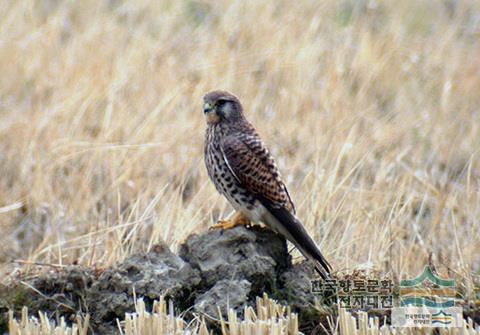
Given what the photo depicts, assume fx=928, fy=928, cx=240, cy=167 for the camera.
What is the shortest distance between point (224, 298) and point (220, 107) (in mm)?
1299

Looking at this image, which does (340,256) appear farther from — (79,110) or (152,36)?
(152,36)

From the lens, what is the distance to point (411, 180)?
6.59 metres

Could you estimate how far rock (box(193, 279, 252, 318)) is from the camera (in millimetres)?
4160

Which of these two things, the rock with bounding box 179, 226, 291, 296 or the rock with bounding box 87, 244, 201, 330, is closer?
the rock with bounding box 87, 244, 201, 330

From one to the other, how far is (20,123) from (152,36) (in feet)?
7.65

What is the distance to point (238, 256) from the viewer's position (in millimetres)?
4523

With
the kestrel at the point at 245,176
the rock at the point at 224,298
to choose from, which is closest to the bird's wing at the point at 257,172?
the kestrel at the point at 245,176

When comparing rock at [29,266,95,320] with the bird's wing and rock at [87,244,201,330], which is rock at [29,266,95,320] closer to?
rock at [87,244,201,330]

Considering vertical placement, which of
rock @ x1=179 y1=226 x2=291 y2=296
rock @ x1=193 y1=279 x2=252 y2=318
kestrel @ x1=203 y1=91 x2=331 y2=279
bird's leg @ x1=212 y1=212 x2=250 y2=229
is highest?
kestrel @ x1=203 y1=91 x2=331 y2=279

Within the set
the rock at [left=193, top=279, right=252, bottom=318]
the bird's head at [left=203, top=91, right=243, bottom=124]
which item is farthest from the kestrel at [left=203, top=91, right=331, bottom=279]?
the rock at [left=193, top=279, right=252, bottom=318]

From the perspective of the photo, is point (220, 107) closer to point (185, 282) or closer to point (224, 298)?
point (185, 282)

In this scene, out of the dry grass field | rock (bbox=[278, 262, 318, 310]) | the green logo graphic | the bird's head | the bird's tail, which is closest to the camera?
the green logo graphic

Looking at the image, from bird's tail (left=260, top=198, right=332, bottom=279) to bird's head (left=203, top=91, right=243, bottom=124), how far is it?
0.55 m

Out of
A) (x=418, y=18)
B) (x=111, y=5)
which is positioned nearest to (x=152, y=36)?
(x=111, y=5)
